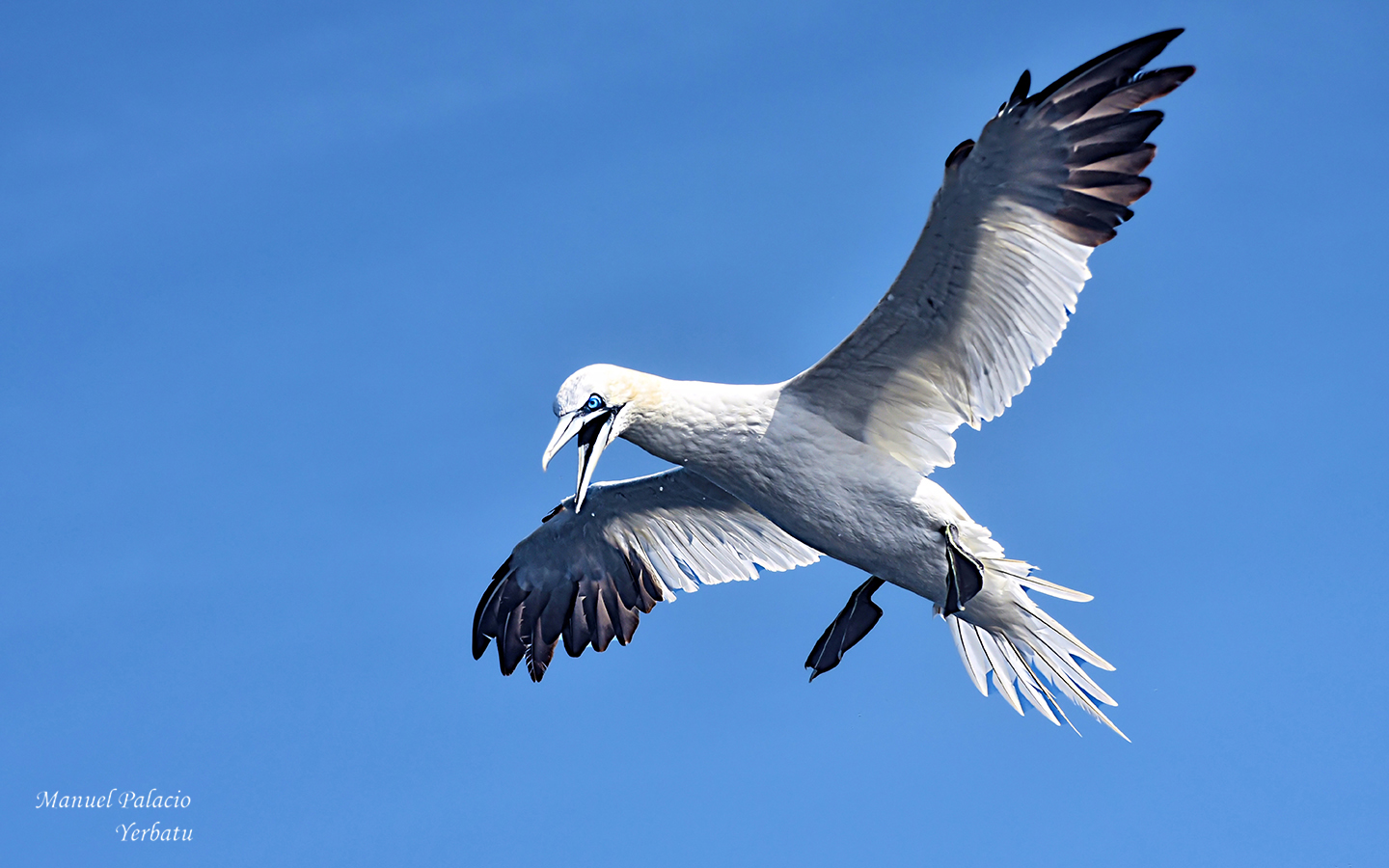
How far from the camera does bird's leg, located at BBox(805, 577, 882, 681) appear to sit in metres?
11.4

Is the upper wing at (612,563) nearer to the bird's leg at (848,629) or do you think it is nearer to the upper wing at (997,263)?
the bird's leg at (848,629)

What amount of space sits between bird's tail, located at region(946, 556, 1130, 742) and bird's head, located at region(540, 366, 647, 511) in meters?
2.93

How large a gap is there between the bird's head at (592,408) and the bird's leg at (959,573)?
8.17ft

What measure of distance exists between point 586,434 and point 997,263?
305 cm

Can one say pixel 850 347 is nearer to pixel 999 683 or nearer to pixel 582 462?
pixel 582 462

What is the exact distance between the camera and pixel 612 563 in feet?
39.8

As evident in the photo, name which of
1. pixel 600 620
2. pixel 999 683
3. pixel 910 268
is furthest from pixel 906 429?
pixel 600 620

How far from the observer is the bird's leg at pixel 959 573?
966cm

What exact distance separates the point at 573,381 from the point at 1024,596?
3.86 metres

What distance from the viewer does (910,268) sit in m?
8.97

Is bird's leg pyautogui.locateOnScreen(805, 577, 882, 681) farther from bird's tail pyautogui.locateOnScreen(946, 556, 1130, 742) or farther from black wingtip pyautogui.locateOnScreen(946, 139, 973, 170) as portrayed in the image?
black wingtip pyautogui.locateOnScreen(946, 139, 973, 170)

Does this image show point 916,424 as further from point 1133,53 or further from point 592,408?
point 1133,53

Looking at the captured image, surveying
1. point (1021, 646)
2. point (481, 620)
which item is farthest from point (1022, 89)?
point (481, 620)

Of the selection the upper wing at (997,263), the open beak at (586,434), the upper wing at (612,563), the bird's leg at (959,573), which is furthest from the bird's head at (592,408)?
the bird's leg at (959,573)
